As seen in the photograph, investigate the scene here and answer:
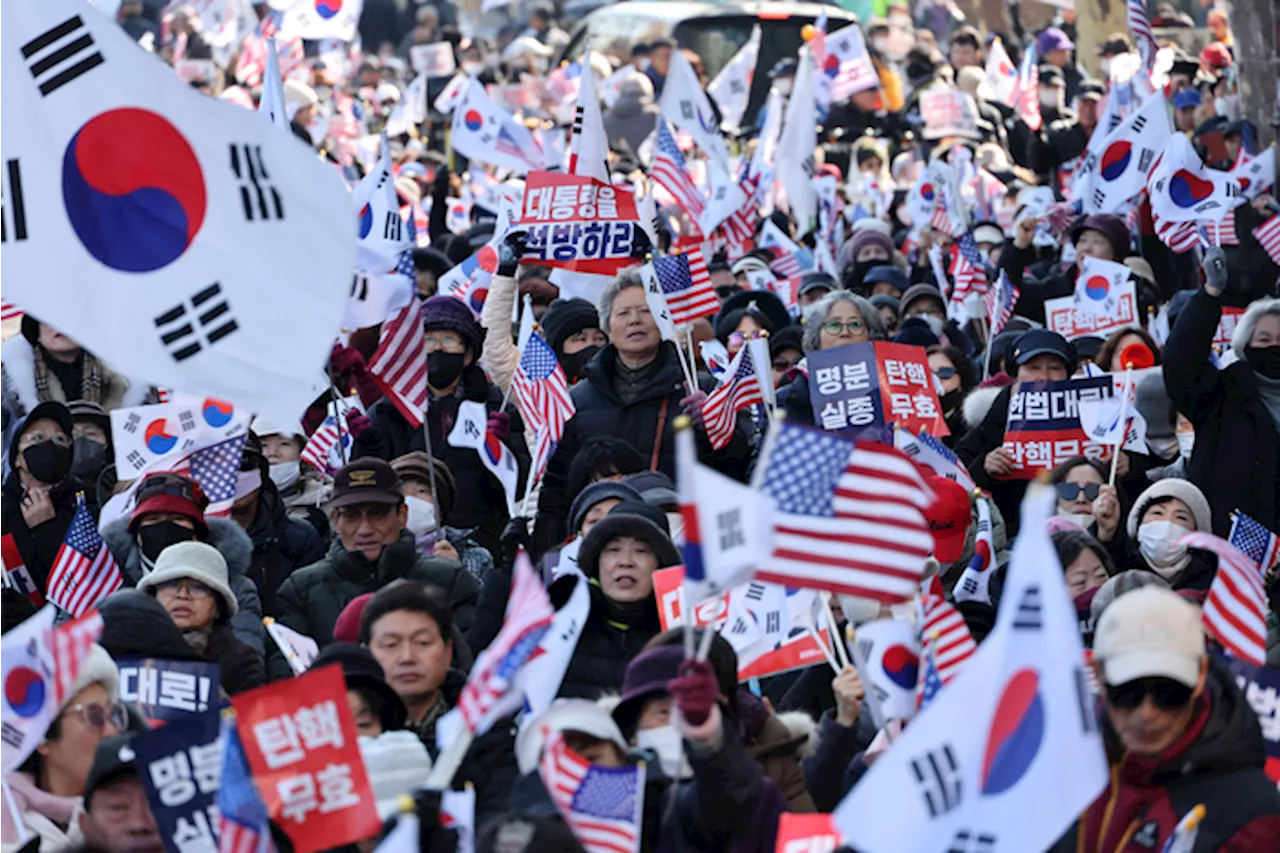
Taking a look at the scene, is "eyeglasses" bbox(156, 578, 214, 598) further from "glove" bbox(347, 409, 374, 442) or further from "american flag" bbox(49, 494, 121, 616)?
"glove" bbox(347, 409, 374, 442)

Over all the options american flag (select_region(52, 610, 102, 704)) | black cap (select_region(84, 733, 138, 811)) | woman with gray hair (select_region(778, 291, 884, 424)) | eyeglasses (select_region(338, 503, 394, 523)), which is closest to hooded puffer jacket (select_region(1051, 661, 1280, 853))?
black cap (select_region(84, 733, 138, 811))

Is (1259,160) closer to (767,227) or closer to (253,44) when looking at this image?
(767,227)

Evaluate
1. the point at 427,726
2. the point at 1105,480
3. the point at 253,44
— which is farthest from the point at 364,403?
the point at 253,44

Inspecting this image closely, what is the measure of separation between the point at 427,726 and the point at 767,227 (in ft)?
34.2

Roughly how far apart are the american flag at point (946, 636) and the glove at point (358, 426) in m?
4.18

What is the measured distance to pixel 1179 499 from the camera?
948 centimetres

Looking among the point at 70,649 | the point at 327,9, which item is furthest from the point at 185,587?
the point at 327,9

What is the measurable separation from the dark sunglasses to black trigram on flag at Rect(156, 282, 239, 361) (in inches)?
96.0

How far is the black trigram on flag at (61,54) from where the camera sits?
6852 mm

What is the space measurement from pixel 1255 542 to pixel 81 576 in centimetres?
404

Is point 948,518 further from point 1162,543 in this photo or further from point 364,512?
point 364,512

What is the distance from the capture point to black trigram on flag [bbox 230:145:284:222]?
6.84 meters

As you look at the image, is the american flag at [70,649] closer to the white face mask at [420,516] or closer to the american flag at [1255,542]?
the white face mask at [420,516]

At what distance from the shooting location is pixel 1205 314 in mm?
10445
